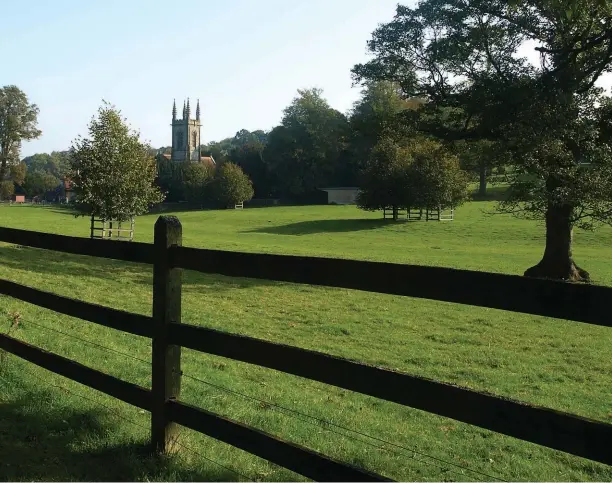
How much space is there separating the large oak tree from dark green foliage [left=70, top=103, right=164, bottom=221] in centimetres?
1671

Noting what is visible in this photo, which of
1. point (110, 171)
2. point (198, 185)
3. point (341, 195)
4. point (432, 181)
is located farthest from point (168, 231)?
point (341, 195)

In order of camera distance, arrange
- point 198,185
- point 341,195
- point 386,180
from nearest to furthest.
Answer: point 386,180 < point 198,185 < point 341,195

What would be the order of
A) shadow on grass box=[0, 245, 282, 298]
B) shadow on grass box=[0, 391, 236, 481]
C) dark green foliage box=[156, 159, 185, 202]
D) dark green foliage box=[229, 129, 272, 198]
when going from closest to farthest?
shadow on grass box=[0, 391, 236, 481] < shadow on grass box=[0, 245, 282, 298] < dark green foliage box=[156, 159, 185, 202] < dark green foliage box=[229, 129, 272, 198]

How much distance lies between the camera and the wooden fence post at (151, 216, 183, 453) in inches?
171

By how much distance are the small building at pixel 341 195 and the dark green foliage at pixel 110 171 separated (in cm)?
6248

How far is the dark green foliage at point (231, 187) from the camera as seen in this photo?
9144 centimetres

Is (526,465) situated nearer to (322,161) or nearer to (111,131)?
(111,131)

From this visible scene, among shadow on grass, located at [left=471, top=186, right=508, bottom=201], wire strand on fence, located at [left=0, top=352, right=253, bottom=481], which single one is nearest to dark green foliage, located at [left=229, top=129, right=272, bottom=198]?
shadow on grass, located at [left=471, top=186, right=508, bottom=201]

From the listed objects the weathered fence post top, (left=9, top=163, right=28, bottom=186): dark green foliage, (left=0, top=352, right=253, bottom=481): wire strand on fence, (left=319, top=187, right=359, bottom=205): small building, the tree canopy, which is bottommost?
(left=0, top=352, right=253, bottom=481): wire strand on fence

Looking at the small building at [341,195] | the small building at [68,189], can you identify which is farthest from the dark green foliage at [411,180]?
the small building at [341,195]

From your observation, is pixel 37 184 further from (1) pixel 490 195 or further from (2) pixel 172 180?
(1) pixel 490 195

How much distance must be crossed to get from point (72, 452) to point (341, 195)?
95.2m

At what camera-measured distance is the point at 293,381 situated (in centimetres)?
840

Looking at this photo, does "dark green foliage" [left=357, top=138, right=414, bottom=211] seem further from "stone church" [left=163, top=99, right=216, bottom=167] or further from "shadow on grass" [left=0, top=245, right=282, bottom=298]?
"stone church" [left=163, top=99, right=216, bottom=167]
